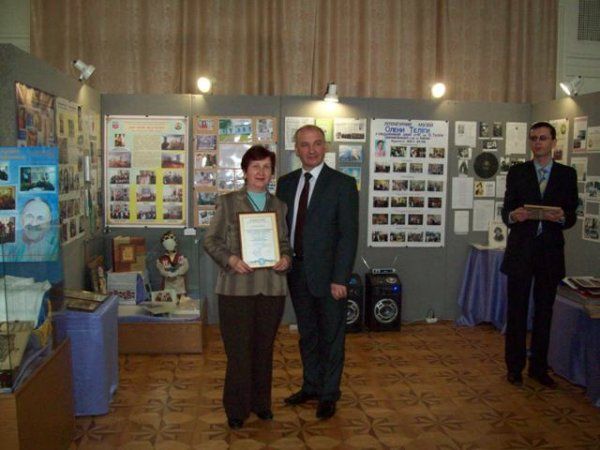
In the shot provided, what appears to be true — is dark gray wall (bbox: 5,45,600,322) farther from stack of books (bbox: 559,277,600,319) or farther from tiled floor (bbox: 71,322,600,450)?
tiled floor (bbox: 71,322,600,450)

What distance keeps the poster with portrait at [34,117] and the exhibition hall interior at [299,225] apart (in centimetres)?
A: 2

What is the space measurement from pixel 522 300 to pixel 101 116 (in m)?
3.72

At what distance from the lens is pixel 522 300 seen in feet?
12.7

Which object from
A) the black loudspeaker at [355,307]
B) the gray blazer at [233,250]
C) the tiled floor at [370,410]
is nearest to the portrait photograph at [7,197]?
the gray blazer at [233,250]

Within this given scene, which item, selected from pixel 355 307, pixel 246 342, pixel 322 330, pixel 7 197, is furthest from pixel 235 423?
pixel 355 307

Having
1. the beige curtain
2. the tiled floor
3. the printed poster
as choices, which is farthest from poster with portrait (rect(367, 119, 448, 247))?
the tiled floor

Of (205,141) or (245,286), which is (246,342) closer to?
(245,286)

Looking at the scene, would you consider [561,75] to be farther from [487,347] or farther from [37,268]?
[37,268]

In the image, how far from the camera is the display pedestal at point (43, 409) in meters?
2.25

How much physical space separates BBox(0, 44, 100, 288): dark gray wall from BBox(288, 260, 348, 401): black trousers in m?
1.71

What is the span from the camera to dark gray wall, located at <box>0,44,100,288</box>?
3.14m

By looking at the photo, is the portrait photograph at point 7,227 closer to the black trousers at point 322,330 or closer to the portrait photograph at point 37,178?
the portrait photograph at point 37,178

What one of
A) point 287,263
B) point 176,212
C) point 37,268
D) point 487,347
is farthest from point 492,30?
point 37,268

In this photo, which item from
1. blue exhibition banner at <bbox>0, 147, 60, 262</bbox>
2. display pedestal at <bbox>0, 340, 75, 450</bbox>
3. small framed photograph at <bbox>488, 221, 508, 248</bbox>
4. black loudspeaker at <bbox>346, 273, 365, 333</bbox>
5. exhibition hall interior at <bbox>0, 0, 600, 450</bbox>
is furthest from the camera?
small framed photograph at <bbox>488, 221, 508, 248</bbox>
